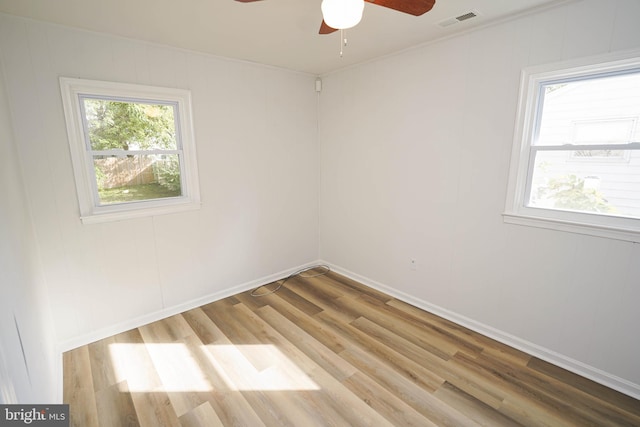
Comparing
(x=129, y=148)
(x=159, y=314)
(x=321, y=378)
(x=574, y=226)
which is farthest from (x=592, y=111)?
Result: (x=159, y=314)

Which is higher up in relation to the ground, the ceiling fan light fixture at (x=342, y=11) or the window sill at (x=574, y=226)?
the ceiling fan light fixture at (x=342, y=11)

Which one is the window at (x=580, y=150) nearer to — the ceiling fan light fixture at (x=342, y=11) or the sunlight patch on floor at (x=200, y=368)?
the ceiling fan light fixture at (x=342, y=11)

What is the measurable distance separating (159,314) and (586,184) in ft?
12.4

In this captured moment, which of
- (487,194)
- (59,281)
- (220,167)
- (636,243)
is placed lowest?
(59,281)

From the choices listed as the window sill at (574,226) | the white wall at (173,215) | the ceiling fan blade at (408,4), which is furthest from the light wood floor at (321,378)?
the ceiling fan blade at (408,4)

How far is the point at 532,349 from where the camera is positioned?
240 cm

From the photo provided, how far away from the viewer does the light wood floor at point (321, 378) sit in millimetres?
1872

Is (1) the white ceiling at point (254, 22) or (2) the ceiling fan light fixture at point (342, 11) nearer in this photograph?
(2) the ceiling fan light fixture at point (342, 11)

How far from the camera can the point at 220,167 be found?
3178 millimetres

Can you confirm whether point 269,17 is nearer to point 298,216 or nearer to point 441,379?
point 298,216

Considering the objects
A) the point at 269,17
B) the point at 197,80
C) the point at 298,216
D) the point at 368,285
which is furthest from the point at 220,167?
the point at 368,285

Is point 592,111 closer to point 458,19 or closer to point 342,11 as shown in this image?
point 458,19

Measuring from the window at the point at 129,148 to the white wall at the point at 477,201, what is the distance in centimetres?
180

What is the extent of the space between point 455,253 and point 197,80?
2989 millimetres
